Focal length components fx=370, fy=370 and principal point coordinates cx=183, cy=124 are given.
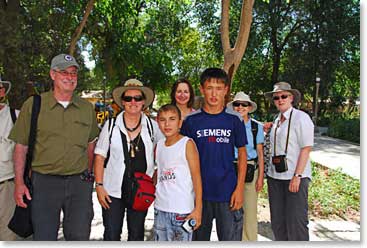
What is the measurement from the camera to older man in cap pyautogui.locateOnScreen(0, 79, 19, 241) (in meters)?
3.15

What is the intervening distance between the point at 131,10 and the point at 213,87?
8734mm

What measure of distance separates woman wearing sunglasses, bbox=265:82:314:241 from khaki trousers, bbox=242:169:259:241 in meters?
0.17

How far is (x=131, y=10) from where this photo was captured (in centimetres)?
1090

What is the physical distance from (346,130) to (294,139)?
16.3 metres

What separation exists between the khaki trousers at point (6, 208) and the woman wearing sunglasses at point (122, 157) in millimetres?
866

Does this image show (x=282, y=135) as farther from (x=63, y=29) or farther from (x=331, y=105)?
(x=331, y=105)

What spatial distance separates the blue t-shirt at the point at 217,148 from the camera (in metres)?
2.85

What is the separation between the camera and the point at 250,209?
11.9 feet

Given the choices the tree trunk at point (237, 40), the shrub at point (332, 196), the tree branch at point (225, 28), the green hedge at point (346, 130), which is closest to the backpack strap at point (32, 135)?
the tree trunk at point (237, 40)

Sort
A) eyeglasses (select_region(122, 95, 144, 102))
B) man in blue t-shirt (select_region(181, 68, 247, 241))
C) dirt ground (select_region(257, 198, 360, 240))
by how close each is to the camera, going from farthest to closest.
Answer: dirt ground (select_region(257, 198, 360, 240)), eyeglasses (select_region(122, 95, 144, 102)), man in blue t-shirt (select_region(181, 68, 247, 241))

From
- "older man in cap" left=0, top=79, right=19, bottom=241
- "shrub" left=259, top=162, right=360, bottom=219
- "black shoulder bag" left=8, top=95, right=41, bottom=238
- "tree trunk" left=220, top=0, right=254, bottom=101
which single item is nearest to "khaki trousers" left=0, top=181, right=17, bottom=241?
"older man in cap" left=0, top=79, right=19, bottom=241

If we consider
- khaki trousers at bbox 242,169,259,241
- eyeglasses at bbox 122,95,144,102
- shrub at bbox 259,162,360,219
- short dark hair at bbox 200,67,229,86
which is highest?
short dark hair at bbox 200,67,229,86

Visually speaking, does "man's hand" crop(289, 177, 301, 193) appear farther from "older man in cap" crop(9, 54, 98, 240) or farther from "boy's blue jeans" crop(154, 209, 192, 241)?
"older man in cap" crop(9, 54, 98, 240)

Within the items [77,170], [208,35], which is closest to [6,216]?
[77,170]
